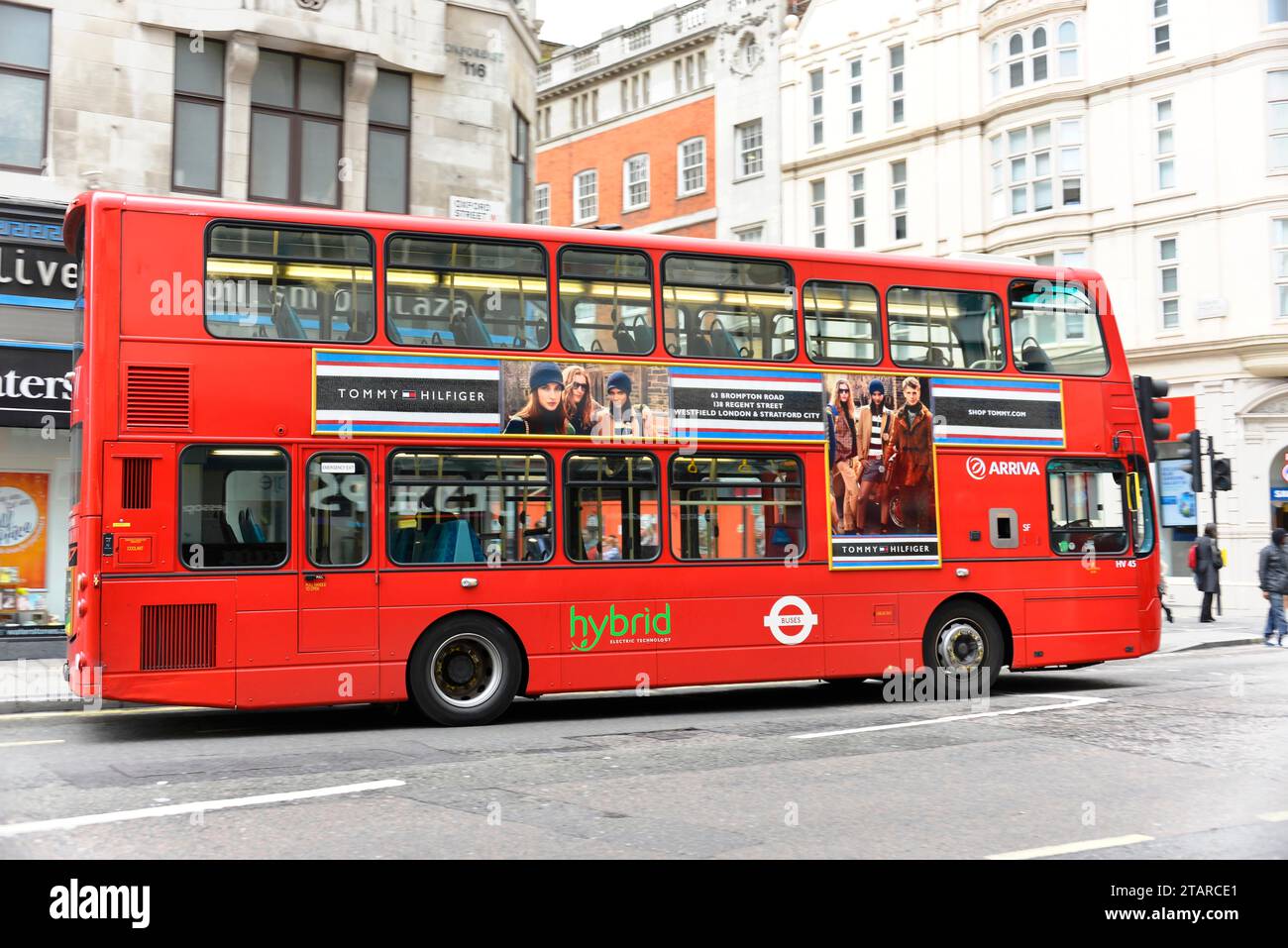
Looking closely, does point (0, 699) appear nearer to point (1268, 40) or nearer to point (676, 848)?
point (676, 848)

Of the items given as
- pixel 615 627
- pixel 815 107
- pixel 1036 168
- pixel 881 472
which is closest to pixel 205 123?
pixel 615 627

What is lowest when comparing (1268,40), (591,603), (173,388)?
(591,603)

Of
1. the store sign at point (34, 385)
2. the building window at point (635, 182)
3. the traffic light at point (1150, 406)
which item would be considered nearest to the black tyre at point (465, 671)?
the store sign at point (34, 385)

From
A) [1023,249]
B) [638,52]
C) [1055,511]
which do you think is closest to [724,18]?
[638,52]

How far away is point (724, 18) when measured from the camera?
45125 mm

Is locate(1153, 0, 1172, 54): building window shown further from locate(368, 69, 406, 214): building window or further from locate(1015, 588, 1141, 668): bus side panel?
locate(1015, 588, 1141, 668): bus side panel

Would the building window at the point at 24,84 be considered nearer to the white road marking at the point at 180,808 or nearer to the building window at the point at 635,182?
the white road marking at the point at 180,808

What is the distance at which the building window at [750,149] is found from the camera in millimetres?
44438

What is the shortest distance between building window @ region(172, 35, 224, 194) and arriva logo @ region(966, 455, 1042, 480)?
38.5 ft

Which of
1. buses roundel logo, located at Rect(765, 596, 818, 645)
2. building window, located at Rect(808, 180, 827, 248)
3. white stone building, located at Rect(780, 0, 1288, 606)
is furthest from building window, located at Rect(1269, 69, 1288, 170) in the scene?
buses roundel logo, located at Rect(765, 596, 818, 645)

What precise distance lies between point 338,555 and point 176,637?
1.43 m

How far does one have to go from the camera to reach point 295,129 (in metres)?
19.6

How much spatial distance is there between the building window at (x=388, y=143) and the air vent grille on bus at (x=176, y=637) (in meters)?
11.3
